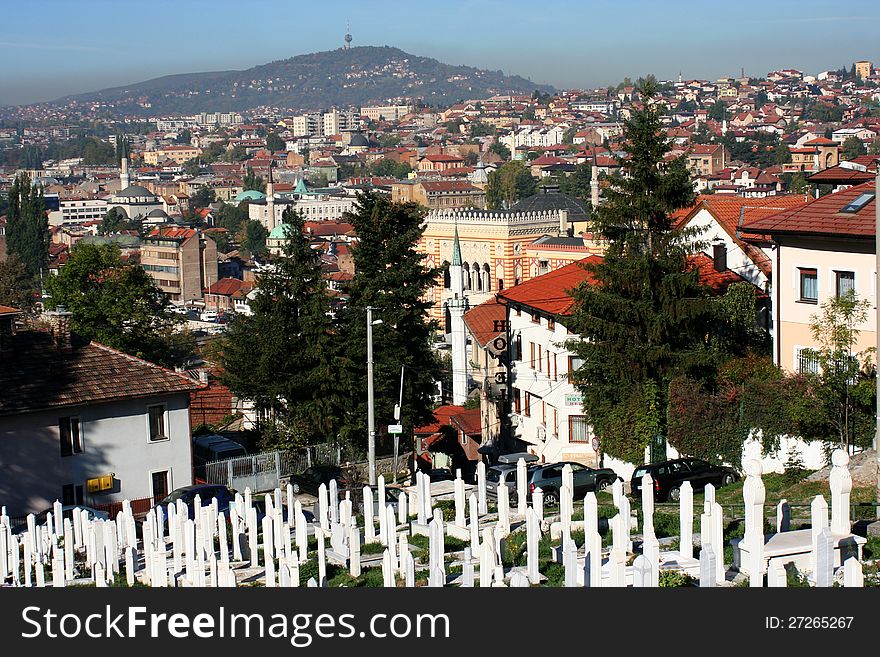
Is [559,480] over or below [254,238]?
over

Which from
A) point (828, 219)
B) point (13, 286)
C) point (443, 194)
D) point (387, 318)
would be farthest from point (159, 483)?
point (443, 194)

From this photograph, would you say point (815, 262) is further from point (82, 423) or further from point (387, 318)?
point (82, 423)

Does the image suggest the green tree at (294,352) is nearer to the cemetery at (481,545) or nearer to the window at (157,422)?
the window at (157,422)

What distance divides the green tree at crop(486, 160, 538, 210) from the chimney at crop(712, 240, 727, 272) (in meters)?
136

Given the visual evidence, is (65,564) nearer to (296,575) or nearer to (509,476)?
(296,575)

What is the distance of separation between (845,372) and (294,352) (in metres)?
14.2

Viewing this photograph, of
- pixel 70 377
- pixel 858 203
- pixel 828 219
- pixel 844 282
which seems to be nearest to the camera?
pixel 844 282

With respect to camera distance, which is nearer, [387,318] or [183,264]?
[387,318]

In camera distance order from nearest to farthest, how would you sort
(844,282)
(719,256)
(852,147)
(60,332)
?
(844,282)
(60,332)
(719,256)
(852,147)

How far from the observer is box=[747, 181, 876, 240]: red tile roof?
78.4 ft

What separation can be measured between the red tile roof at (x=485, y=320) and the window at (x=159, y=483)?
43.6 feet

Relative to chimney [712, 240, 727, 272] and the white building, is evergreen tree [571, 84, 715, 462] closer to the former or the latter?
chimney [712, 240, 727, 272]

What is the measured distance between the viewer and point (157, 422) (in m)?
27.3

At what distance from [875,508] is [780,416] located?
7.12m
